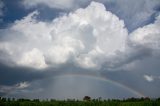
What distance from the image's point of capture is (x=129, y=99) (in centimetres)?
10031

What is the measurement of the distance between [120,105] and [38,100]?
2338 centimetres

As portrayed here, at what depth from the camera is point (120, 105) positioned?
74.4 meters

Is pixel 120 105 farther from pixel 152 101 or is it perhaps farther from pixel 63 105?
pixel 63 105

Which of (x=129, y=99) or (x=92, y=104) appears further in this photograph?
(x=129, y=99)

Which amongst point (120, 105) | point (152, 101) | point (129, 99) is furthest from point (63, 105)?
point (129, 99)

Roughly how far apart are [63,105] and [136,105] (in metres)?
18.8

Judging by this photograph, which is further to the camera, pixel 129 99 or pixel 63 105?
pixel 129 99

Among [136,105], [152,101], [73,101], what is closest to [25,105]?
[73,101]

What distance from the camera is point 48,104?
74062mm

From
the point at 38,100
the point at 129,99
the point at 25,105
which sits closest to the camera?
the point at 25,105

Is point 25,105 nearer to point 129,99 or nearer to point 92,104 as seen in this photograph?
point 92,104

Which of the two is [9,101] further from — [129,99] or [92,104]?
[129,99]

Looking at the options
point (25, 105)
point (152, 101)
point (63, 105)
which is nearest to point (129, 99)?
point (152, 101)

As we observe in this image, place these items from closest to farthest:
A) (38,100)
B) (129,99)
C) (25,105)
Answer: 1. (25,105)
2. (38,100)
3. (129,99)
